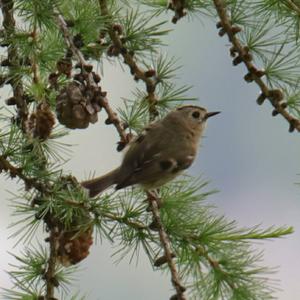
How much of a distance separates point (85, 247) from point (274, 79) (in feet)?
2.56

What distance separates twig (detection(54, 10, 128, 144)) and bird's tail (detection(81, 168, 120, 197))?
0.21 m

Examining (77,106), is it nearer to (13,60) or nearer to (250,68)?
(13,60)

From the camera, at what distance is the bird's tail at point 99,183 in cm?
274

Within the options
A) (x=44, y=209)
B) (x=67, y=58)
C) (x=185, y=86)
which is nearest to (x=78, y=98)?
(x=67, y=58)

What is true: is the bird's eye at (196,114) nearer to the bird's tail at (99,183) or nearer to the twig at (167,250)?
the bird's tail at (99,183)

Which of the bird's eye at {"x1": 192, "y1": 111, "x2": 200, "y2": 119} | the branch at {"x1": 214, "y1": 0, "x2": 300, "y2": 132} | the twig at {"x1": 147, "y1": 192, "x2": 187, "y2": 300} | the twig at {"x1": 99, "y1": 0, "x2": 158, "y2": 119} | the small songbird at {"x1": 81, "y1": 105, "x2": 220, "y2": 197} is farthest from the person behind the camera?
the bird's eye at {"x1": 192, "y1": 111, "x2": 200, "y2": 119}

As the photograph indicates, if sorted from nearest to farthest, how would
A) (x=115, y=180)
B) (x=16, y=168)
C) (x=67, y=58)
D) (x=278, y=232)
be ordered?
(x=278, y=232) → (x=16, y=168) → (x=67, y=58) → (x=115, y=180)

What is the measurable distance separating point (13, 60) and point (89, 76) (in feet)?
1.38

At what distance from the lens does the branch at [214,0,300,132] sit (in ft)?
8.14

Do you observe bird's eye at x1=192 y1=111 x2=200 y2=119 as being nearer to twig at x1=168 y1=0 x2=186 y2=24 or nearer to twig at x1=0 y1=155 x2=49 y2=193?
twig at x1=168 y1=0 x2=186 y2=24

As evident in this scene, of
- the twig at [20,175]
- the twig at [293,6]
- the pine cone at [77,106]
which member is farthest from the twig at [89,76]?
the twig at [293,6]

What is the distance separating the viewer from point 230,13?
8.65 ft

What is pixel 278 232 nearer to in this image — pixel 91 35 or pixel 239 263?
pixel 239 263

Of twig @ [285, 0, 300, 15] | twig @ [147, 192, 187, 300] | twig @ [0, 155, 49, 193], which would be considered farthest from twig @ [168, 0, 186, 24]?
twig @ [0, 155, 49, 193]
